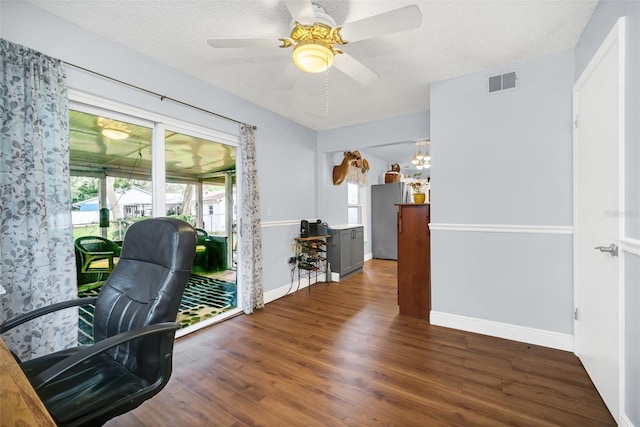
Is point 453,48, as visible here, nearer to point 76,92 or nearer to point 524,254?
point 524,254

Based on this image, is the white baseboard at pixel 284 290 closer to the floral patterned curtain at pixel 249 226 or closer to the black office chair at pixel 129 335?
the floral patterned curtain at pixel 249 226

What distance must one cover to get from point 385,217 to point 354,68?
477 centimetres

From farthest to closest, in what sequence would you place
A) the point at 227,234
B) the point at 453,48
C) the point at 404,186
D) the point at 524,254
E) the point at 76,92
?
the point at 404,186
the point at 227,234
the point at 524,254
the point at 453,48
the point at 76,92

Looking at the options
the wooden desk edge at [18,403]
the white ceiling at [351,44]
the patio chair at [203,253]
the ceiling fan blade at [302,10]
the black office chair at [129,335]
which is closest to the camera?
the wooden desk edge at [18,403]

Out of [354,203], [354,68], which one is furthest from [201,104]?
[354,203]

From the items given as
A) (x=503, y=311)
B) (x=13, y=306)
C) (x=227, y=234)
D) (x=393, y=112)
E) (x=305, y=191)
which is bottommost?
(x=503, y=311)

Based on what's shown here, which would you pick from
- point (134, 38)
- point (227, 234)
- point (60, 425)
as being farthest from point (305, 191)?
point (60, 425)

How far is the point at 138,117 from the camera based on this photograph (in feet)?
7.91

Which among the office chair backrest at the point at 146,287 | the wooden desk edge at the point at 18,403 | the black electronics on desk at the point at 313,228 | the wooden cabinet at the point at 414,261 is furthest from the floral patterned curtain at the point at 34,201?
the wooden cabinet at the point at 414,261

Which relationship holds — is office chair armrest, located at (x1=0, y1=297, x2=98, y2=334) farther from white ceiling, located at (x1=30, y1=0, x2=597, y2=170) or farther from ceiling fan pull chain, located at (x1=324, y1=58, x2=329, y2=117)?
ceiling fan pull chain, located at (x1=324, y1=58, x2=329, y2=117)

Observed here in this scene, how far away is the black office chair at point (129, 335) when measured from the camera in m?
1.04

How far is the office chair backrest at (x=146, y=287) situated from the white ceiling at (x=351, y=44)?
1515mm

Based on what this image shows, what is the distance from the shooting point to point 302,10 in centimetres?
149

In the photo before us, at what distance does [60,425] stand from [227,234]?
9.07 ft
